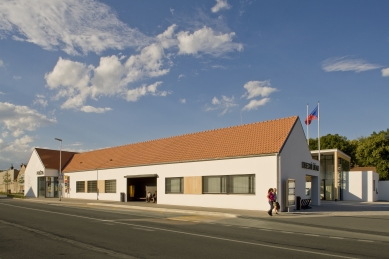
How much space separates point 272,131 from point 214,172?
5.53m

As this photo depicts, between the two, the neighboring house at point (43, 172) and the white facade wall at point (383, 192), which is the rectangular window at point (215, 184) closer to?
the neighboring house at point (43, 172)

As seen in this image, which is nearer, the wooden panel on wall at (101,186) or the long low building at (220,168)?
the long low building at (220,168)

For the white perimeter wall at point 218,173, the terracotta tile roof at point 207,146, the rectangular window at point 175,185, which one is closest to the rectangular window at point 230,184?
the white perimeter wall at point 218,173

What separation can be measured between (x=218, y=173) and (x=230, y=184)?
4.77 feet

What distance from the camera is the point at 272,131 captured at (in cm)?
2847

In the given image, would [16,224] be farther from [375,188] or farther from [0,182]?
[0,182]

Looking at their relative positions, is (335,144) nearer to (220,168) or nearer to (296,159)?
(296,159)

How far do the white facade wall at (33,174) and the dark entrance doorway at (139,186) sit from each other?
20.8 meters

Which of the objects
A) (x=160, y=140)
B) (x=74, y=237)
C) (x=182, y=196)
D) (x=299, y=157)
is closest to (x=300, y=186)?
(x=299, y=157)

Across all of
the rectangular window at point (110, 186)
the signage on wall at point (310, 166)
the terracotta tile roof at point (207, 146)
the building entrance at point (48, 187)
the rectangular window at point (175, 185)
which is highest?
the terracotta tile roof at point (207, 146)

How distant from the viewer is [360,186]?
45375mm

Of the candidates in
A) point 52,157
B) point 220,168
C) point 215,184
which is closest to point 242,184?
point 220,168

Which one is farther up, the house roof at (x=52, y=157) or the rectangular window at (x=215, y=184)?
the house roof at (x=52, y=157)

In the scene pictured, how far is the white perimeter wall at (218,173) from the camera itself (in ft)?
85.1
